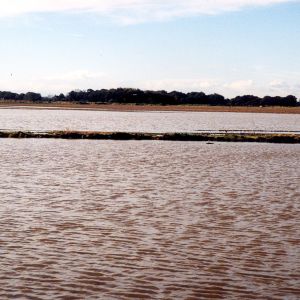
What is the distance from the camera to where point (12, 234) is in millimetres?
13789

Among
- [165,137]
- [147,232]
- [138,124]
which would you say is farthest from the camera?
[138,124]

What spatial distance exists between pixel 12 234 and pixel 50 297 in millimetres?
4477

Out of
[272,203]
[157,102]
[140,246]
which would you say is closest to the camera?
[140,246]

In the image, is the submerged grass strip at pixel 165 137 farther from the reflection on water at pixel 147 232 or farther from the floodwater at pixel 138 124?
the reflection on water at pixel 147 232

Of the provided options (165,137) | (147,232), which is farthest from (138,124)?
(147,232)

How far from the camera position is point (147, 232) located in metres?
14.5

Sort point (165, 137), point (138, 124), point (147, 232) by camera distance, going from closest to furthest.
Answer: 1. point (147, 232)
2. point (165, 137)
3. point (138, 124)

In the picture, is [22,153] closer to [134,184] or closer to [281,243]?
[134,184]

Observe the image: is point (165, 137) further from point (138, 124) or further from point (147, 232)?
point (147, 232)

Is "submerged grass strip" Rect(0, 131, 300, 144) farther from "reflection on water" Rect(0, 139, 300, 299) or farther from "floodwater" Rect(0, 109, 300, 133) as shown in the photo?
"reflection on water" Rect(0, 139, 300, 299)

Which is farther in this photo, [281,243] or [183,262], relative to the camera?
[281,243]

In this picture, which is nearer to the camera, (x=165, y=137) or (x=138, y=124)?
(x=165, y=137)

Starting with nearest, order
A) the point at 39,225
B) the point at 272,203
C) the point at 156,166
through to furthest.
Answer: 1. the point at 39,225
2. the point at 272,203
3. the point at 156,166

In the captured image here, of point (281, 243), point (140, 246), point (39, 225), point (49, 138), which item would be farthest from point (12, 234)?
point (49, 138)
